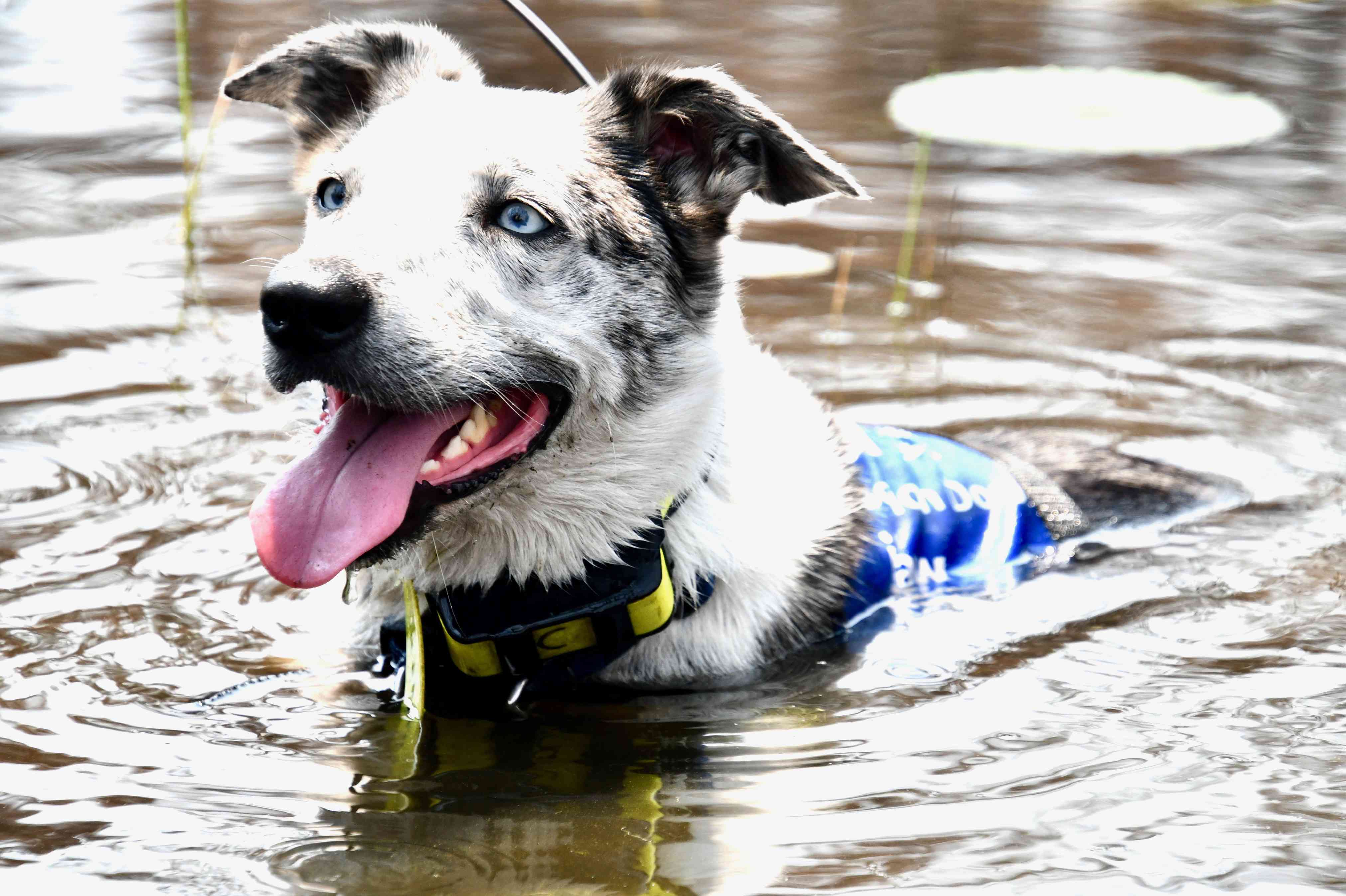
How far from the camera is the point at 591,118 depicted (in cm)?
398

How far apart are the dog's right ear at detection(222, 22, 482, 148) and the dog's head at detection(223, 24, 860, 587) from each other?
Answer: 0.6 inches

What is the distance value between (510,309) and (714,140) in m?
0.77

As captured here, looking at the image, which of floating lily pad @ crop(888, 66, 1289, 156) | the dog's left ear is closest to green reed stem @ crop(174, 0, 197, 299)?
the dog's left ear

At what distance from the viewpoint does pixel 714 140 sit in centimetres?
394

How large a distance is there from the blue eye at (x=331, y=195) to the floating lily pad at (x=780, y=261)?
2802 millimetres

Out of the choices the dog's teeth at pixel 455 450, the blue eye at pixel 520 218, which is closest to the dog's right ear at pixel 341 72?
the blue eye at pixel 520 218

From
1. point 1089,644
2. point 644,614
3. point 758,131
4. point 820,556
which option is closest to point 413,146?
point 758,131

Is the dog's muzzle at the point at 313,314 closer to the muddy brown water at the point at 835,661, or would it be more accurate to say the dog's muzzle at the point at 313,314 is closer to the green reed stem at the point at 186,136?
the muddy brown water at the point at 835,661

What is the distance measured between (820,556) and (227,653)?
5.40 ft

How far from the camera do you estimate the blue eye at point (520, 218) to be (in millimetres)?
3660

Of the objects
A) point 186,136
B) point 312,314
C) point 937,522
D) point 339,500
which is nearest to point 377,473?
point 339,500

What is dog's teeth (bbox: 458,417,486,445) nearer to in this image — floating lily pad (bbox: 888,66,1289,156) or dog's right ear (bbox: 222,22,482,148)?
dog's right ear (bbox: 222,22,482,148)

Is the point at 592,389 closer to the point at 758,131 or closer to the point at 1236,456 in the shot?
the point at 758,131

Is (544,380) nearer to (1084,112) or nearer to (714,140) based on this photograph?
(714,140)
